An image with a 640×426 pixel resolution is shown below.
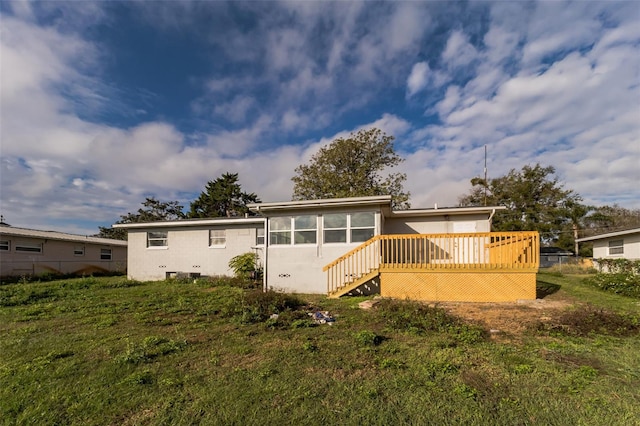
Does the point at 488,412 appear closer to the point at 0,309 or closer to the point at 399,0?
the point at 399,0

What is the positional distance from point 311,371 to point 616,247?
22.8 metres

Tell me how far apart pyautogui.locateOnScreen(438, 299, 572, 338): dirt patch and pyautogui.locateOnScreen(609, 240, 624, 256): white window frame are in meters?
14.7

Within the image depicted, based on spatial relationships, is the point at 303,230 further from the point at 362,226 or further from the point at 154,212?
the point at 154,212

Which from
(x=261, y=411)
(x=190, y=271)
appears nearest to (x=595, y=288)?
(x=261, y=411)

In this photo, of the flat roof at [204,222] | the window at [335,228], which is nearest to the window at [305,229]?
the window at [335,228]

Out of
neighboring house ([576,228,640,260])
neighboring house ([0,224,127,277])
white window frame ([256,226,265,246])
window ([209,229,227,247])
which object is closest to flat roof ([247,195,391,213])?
white window frame ([256,226,265,246])

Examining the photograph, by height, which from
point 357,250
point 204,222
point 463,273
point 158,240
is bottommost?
point 463,273

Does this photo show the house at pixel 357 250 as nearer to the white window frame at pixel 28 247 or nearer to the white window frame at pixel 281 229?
the white window frame at pixel 281 229

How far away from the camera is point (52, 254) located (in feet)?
62.4

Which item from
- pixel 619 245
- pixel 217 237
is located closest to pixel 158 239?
pixel 217 237

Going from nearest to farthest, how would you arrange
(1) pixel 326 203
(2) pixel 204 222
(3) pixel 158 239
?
1. (1) pixel 326 203
2. (2) pixel 204 222
3. (3) pixel 158 239

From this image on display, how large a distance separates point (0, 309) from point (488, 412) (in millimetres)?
12136

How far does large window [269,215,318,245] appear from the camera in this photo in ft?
36.6

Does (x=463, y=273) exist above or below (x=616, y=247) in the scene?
below
